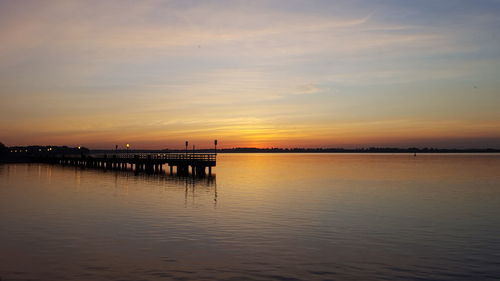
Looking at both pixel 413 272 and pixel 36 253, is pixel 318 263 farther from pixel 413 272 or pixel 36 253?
pixel 36 253

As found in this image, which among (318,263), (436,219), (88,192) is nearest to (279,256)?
(318,263)

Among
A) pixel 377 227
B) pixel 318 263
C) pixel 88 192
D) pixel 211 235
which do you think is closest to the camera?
pixel 318 263

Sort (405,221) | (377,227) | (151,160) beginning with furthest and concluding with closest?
1. (151,160)
2. (405,221)
3. (377,227)

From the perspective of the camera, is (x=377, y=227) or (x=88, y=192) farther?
(x=88, y=192)

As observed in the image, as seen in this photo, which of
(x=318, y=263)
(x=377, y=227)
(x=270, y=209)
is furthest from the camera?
(x=270, y=209)

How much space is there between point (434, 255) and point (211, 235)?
33.0ft

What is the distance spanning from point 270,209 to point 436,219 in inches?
432

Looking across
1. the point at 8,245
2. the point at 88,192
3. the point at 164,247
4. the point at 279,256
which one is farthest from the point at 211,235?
the point at 88,192

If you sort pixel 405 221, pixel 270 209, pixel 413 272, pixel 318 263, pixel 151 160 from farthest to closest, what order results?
pixel 151 160, pixel 270 209, pixel 405 221, pixel 318 263, pixel 413 272

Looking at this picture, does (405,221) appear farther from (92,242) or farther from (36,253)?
(36,253)

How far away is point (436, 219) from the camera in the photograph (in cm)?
2756

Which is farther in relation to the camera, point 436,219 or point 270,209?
point 270,209

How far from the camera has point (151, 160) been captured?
77625 millimetres

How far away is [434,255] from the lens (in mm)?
17938
